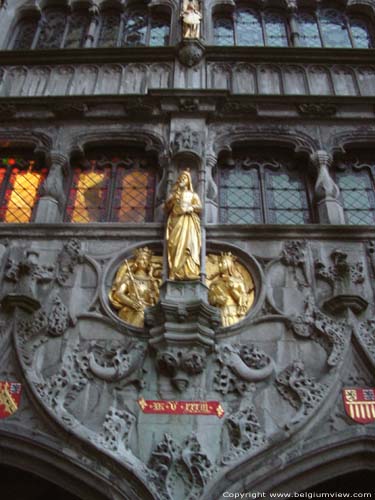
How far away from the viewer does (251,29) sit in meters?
13.0

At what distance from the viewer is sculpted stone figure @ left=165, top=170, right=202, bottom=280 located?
25.6ft

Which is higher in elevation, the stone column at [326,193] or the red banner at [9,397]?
the stone column at [326,193]

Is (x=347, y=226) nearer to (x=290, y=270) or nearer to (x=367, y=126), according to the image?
(x=290, y=270)

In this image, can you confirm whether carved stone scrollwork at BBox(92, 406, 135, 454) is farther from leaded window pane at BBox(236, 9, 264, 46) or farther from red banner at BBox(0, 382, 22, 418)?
leaded window pane at BBox(236, 9, 264, 46)

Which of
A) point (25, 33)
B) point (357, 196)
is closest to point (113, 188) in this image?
point (357, 196)

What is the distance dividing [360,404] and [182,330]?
8.03ft

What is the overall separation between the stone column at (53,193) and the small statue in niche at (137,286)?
165cm

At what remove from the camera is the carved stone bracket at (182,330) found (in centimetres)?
703

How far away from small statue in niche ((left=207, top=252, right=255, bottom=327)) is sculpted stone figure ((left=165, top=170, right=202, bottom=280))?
1.30ft

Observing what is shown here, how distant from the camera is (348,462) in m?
6.60

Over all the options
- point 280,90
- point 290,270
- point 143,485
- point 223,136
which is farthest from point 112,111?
point 143,485

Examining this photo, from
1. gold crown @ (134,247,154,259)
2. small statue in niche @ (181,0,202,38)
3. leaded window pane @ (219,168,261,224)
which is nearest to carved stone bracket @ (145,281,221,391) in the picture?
gold crown @ (134,247,154,259)

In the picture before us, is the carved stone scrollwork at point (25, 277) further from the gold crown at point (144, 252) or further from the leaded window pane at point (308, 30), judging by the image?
the leaded window pane at point (308, 30)

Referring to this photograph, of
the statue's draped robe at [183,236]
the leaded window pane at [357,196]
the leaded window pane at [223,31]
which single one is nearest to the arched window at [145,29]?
the leaded window pane at [223,31]
